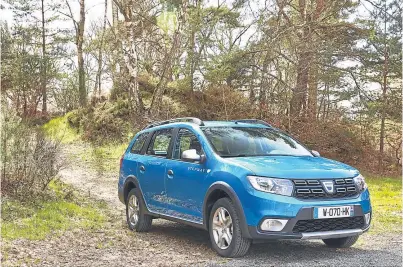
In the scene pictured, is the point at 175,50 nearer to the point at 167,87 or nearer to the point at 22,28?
the point at 167,87

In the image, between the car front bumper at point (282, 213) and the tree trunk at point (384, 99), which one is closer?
the car front bumper at point (282, 213)

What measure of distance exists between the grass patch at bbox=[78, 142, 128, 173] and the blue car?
10.0 meters

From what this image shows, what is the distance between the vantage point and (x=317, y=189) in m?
6.27

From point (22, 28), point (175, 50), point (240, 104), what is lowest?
point (240, 104)

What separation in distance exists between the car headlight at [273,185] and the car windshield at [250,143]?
0.98m

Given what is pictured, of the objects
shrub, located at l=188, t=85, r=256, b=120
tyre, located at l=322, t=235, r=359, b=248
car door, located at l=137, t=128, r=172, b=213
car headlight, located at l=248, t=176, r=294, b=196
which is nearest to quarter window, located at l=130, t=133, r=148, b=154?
car door, located at l=137, t=128, r=172, b=213

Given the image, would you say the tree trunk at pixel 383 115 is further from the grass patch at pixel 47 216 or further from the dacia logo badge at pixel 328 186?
A: the dacia logo badge at pixel 328 186

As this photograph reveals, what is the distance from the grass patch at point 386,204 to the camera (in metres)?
9.74

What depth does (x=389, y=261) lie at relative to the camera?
6.48 metres

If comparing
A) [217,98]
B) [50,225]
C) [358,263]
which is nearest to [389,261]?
[358,263]

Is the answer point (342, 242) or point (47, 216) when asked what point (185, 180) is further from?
point (47, 216)

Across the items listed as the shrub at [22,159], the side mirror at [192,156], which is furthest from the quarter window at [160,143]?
the shrub at [22,159]

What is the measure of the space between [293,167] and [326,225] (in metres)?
0.83

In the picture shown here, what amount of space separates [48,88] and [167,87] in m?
9.08
